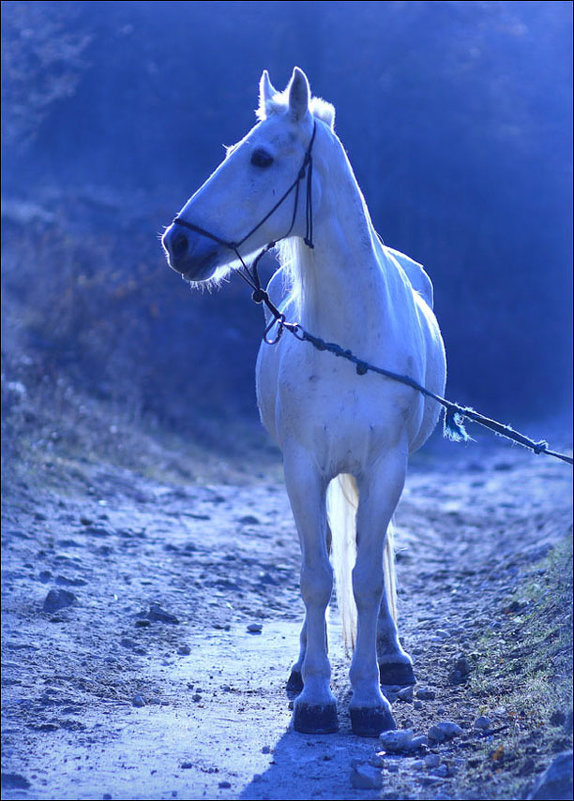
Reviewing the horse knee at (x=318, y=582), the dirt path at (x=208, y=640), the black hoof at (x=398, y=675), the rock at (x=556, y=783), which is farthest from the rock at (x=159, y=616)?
the rock at (x=556, y=783)

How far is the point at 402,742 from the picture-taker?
384 cm

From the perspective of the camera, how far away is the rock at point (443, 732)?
3918mm

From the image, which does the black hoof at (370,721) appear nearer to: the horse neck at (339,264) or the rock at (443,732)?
the rock at (443,732)

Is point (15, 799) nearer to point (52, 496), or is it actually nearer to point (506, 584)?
point (506, 584)

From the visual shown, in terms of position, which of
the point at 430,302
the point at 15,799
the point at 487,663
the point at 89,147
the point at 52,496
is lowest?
the point at 15,799

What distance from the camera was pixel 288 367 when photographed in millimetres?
4309

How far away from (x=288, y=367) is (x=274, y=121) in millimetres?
976

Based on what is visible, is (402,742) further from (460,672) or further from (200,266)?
(200,266)

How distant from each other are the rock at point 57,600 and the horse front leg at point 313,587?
6.43 ft

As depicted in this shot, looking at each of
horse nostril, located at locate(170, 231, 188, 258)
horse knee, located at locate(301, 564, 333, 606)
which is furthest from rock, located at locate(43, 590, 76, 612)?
horse nostril, located at locate(170, 231, 188, 258)

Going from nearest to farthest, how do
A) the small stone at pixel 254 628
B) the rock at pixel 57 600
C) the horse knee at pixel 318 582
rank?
the horse knee at pixel 318 582 < the rock at pixel 57 600 < the small stone at pixel 254 628

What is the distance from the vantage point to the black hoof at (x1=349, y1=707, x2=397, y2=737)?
13.5 ft

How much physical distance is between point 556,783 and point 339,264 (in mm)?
2093

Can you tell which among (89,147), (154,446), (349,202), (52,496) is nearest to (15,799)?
(349,202)
